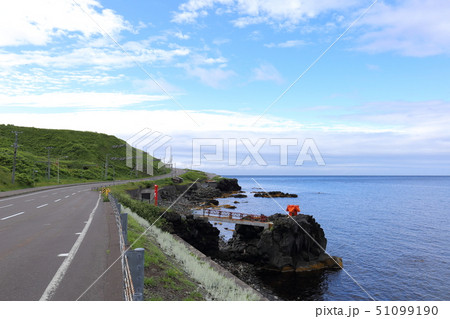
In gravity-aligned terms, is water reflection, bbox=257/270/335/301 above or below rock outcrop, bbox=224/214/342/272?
below

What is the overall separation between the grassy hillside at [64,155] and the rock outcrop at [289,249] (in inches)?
1651

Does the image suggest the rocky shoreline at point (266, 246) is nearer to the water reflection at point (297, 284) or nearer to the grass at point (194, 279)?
the water reflection at point (297, 284)

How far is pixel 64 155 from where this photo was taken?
357 feet

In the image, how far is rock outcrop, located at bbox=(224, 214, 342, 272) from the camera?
86.4ft

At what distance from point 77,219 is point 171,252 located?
692 centimetres

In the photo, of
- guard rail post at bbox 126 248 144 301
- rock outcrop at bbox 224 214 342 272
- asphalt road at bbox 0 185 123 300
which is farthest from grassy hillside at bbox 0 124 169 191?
guard rail post at bbox 126 248 144 301

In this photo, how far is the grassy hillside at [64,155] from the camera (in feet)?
203

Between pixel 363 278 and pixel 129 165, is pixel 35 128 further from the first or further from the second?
pixel 363 278

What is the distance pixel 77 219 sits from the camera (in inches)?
648

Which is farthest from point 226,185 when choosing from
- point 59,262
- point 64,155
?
point 59,262

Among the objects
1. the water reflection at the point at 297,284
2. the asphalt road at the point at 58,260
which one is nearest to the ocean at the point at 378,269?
the water reflection at the point at 297,284

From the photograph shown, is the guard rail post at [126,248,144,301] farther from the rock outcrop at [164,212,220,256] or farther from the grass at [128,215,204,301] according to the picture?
the rock outcrop at [164,212,220,256]

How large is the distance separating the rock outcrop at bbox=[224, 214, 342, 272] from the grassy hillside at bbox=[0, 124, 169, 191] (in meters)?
41.9
